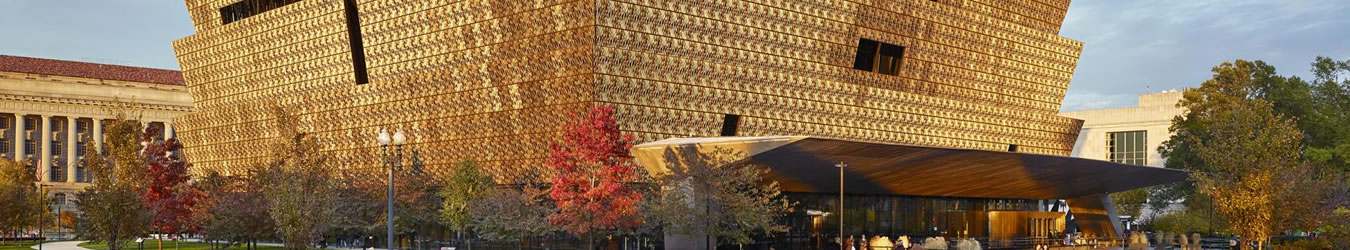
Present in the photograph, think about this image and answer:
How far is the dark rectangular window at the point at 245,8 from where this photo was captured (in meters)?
77.2

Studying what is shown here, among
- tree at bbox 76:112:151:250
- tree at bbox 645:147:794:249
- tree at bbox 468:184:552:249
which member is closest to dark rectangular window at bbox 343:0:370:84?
tree at bbox 76:112:151:250

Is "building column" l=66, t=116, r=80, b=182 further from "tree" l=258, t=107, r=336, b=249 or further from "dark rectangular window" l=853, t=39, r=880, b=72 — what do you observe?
"tree" l=258, t=107, r=336, b=249

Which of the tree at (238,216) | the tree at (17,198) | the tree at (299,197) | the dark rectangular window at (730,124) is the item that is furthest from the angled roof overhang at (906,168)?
the tree at (17,198)

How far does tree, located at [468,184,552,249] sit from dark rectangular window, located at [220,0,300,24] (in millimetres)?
25534

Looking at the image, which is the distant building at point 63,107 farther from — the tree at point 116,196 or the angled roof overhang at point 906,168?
the angled roof overhang at point 906,168

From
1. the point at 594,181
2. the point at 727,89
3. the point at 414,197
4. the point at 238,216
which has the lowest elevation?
the point at 238,216

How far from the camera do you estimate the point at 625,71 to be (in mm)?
56906

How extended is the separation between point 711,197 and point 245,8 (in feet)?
136

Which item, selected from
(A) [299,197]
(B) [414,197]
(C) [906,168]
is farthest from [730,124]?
(A) [299,197]

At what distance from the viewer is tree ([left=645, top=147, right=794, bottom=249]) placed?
47.8 metres

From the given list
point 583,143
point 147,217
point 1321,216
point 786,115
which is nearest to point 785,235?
point 786,115

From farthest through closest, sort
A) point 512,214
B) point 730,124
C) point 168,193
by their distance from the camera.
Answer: point 168,193, point 730,124, point 512,214

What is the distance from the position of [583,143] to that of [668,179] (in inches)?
130

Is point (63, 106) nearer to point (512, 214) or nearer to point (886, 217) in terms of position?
point (886, 217)
